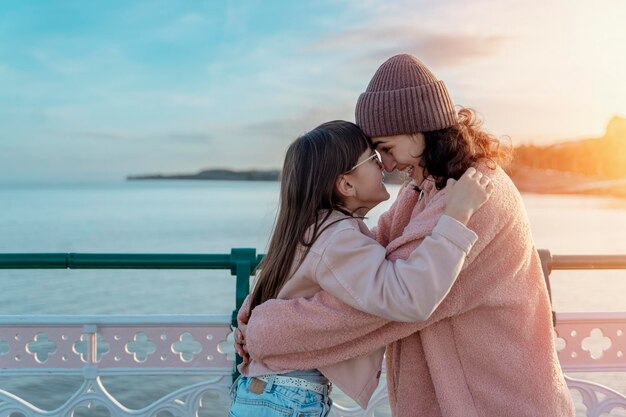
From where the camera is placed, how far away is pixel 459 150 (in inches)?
70.8

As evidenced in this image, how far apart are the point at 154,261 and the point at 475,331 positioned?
4.28ft

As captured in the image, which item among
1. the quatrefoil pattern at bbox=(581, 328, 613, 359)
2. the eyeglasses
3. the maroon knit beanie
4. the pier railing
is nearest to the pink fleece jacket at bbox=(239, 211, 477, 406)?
the eyeglasses

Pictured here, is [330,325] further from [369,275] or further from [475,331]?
[475,331]

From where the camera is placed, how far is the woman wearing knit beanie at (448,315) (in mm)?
1762

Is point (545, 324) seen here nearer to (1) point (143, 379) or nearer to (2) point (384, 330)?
(2) point (384, 330)

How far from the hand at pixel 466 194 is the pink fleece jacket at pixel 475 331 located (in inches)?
1.7

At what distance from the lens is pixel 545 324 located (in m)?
1.85

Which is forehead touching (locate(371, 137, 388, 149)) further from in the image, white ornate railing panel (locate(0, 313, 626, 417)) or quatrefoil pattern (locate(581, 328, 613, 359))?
quatrefoil pattern (locate(581, 328, 613, 359))

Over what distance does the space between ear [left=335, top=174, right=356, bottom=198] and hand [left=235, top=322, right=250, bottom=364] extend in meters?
0.47

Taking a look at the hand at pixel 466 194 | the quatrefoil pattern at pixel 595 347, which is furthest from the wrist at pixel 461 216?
the quatrefoil pattern at pixel 595 347

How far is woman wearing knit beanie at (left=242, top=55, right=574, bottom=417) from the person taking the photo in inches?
69.4

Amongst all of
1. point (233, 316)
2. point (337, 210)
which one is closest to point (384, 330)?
point (337, 210)

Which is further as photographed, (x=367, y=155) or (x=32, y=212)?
(x=32, y=212)

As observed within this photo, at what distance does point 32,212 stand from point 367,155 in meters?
40.1
